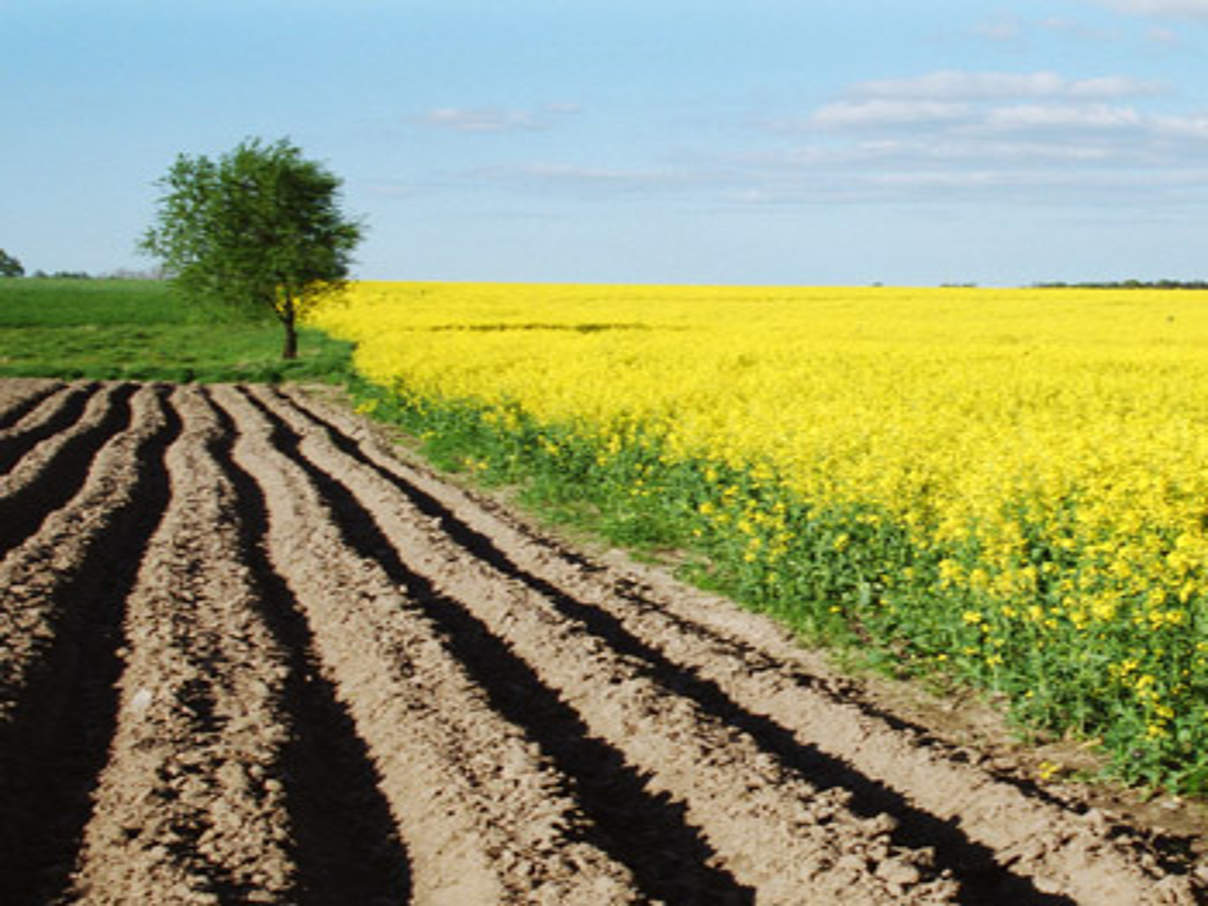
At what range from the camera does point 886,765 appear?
6.30 metres

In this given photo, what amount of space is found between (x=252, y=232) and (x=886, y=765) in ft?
105

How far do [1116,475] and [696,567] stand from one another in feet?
11.6

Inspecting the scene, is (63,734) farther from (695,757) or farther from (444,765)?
(695,757)

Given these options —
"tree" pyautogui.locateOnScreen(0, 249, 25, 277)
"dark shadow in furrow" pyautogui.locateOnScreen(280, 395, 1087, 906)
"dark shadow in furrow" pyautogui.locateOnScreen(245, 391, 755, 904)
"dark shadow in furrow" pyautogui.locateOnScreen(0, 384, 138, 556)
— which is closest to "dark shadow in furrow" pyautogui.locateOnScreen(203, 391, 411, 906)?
"dark shadow in furrow" pyautogui.locateOnScreen(245, 391, 755, 904)

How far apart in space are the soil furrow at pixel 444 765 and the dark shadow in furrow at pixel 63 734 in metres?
1.31

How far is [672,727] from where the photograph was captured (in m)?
6.54

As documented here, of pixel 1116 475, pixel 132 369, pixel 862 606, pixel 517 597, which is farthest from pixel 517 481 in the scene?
pixel 132 369

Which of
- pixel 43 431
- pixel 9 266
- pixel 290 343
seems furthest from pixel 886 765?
pixel 9 266

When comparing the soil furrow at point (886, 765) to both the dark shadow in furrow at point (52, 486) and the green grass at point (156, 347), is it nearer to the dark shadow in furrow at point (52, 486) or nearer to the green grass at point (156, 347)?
the dark shadow in furrow at point (52, 486)

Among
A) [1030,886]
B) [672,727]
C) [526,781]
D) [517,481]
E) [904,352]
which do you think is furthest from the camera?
[904,352]

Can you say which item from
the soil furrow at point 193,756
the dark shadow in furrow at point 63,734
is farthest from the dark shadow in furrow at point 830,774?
the dark shadow in furrow at point 63,734

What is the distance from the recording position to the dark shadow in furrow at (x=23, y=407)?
68.5ft

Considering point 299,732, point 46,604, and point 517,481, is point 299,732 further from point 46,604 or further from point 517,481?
point 517,481

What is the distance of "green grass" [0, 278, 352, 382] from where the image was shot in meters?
31.3
